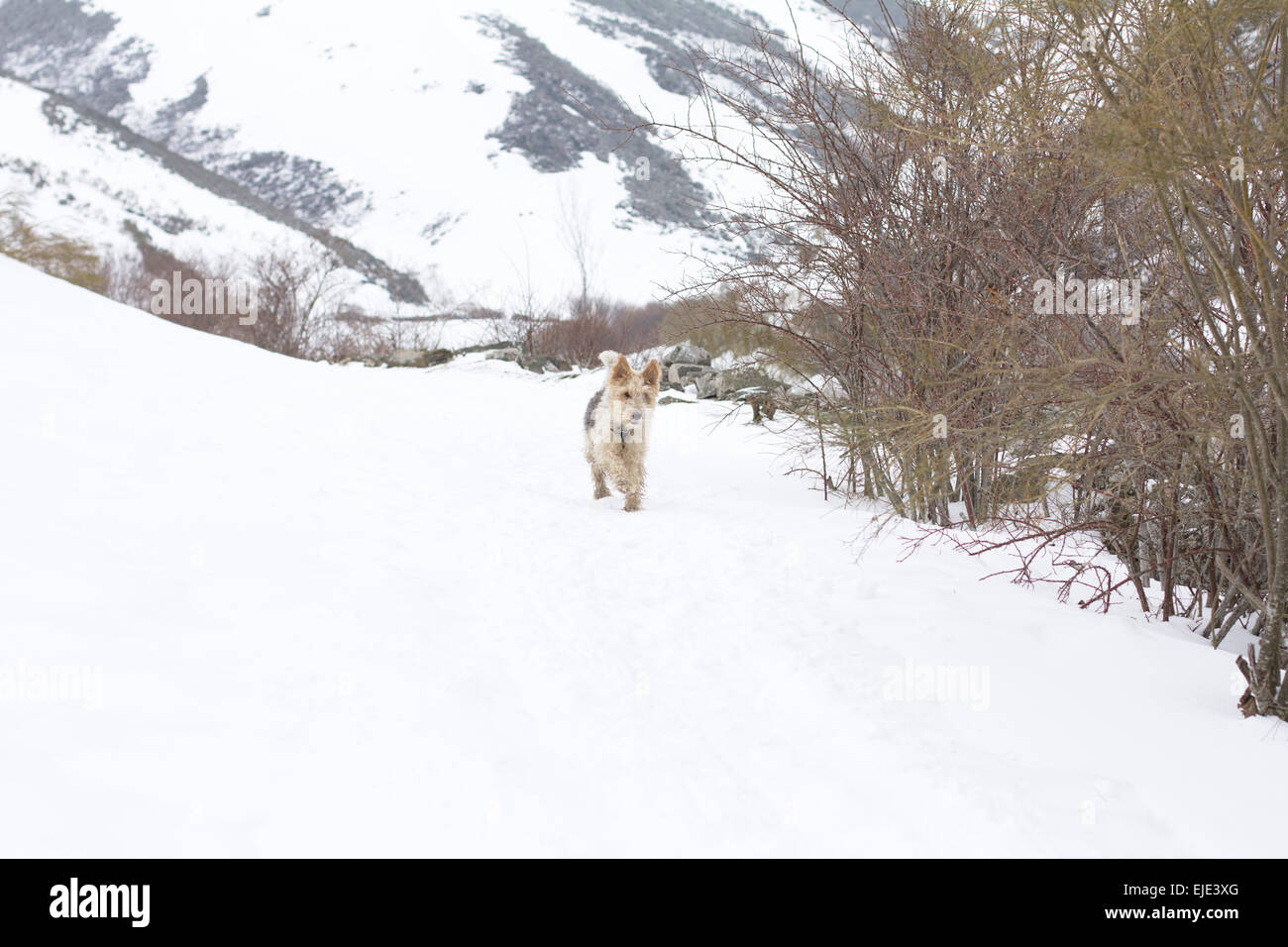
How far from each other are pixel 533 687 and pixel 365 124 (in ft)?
328

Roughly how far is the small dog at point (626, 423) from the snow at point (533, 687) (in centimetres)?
89

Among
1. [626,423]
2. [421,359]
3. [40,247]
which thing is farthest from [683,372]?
[40,247]

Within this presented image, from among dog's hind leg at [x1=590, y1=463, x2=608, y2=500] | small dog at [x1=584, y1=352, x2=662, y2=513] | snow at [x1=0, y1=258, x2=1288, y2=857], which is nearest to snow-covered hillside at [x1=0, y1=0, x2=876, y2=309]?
dog's hind leg at [x1=590, y1=463, x2=608, y2=500]

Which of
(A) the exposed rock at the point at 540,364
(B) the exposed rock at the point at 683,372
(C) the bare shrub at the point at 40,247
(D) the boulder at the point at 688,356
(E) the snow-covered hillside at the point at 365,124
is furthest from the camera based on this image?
(E) the snow-covered hillside at the point at 365,124

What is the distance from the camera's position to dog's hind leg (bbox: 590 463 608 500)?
8195 millimetres

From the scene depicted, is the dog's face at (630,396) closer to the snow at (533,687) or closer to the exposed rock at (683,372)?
the snow at (533,687)

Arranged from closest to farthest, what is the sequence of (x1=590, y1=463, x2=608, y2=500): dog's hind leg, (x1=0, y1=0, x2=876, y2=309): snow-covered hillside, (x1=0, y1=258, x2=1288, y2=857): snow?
(x1=0, y1=258, x2=1288, y2=857): snow → (x1=590, y1=463, x2=608, y2=500): dog's hind leg → (x1=0, y1=0, x2=876, y2=309): snow-covered hillside

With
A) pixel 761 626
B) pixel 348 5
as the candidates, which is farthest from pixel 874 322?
pixel 348 5

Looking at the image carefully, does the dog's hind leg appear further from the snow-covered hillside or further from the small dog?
the snow-covered hillside

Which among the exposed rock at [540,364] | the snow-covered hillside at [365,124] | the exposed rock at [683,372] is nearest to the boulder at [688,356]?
the exposed rock at [683,372]

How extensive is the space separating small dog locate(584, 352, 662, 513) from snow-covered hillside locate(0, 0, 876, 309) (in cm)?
3295

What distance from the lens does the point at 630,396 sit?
7656mm

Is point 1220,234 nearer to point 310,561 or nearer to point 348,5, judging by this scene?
point 310,561

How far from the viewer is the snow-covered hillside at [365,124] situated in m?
57.3
